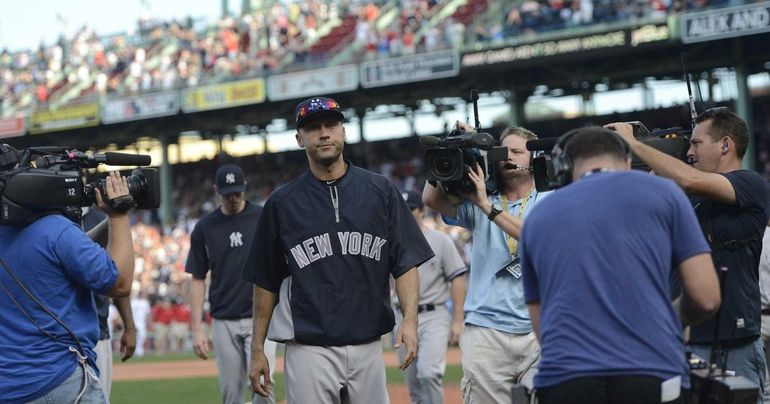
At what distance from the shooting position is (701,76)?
27.7 m

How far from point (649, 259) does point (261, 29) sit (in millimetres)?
32592

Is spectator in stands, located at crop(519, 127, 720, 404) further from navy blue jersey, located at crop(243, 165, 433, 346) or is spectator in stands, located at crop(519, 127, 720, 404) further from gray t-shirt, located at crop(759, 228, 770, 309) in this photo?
gray t-shirt, located at crop(759, 228, 770, 309)

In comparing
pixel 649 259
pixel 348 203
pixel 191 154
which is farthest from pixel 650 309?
pixel 191 154

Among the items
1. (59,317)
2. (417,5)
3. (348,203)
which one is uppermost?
(417,5)

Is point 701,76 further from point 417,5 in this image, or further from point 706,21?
point 417,5

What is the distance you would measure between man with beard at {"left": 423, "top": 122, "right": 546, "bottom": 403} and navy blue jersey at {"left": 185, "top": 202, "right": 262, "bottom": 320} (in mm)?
3054

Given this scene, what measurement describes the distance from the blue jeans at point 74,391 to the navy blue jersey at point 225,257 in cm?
369

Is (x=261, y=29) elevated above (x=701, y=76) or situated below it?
above

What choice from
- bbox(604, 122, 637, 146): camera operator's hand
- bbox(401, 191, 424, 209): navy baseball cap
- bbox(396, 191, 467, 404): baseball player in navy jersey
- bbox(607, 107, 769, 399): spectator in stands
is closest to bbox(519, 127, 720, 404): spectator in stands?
bbox(604, 122, 637, 146): camera operator's hand

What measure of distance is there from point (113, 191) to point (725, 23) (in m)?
20.5

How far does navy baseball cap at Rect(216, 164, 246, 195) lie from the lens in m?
9.08

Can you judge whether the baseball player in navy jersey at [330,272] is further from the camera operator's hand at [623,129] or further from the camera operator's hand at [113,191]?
the camera operator's hand at [623,129]

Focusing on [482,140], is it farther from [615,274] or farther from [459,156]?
[615,274]

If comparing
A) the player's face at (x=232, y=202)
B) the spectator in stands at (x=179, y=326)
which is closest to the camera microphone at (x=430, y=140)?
the player's face at (x=232, y=202)
